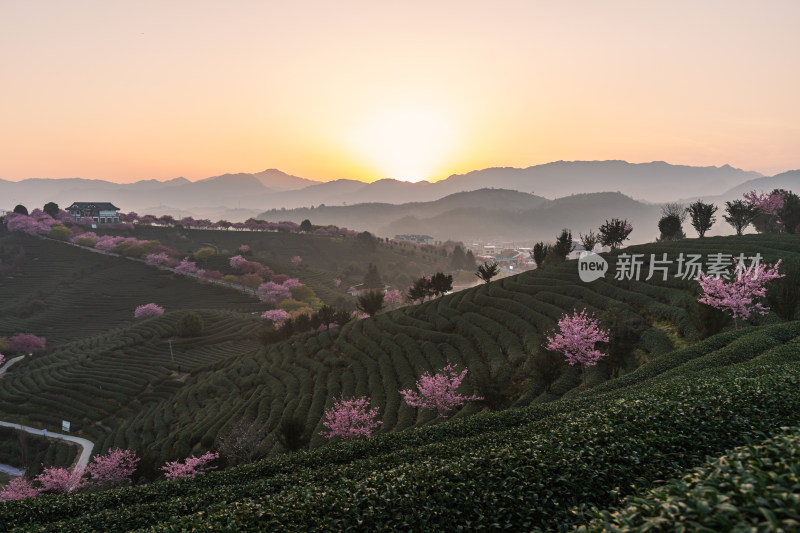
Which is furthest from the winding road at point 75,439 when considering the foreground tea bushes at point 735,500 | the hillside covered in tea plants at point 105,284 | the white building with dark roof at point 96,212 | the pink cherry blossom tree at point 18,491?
the white building with dark roof at point 96,212

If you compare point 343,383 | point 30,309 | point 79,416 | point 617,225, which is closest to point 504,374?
point 343,383

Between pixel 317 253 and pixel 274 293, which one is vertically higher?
pixel 317 253

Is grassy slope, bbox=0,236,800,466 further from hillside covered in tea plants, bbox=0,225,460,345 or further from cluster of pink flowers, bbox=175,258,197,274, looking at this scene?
cluster of pink flowers, bbox=175,258,197,274

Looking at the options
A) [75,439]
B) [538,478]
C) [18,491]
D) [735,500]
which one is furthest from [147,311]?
[735,500]

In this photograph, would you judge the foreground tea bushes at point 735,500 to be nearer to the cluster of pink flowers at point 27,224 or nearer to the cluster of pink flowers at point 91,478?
the cluster of pink flowers at point 91,478

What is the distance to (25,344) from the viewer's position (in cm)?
7619

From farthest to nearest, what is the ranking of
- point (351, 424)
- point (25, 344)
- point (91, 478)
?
point (25, 344) → point (91, 478) → point (351, 424)

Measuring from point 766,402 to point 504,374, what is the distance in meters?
23.0

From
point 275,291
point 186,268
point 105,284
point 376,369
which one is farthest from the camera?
point 186,268

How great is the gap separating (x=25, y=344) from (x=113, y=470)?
61752 millimetres

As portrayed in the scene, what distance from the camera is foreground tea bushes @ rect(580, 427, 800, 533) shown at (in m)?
4.95

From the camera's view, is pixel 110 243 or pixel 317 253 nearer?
pixel 110 243

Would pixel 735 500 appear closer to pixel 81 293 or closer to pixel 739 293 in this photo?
pixel 739 293

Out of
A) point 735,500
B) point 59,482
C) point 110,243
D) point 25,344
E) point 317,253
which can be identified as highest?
point 110,243
